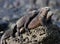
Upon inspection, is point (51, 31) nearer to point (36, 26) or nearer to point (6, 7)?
point (36, 26)

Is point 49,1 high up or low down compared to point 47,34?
up

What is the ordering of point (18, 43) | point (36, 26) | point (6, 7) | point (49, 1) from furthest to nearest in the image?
point (49, 1) → point (6, 7) → point (36, 26) → point (18, 43)

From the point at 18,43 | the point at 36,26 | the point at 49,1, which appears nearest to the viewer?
the point at 18,43

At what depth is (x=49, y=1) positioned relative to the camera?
17.9 metres

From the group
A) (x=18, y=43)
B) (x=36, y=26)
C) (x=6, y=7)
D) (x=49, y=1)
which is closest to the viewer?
(x=18, y=43)

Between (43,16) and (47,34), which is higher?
(43,16)

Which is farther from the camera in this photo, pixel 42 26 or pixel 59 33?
pixel 59 33

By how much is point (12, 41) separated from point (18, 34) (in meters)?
0.23

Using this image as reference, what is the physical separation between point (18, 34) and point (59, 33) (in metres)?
1.07

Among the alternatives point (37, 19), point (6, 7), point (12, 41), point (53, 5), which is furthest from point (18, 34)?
point (53, 5)

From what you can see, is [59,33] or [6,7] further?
[6,7]

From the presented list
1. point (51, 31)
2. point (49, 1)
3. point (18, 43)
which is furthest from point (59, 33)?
point (49, 1)

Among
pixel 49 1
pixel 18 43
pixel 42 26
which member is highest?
pixel 49 1

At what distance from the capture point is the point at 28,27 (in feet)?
18.3
